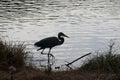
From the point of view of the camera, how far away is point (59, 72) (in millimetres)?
9789

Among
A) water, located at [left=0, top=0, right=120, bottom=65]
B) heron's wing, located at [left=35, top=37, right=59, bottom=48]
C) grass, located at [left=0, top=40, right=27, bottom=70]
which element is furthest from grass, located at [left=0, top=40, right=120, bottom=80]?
water, located at [left=0, top=0, right=120, bottom=65]

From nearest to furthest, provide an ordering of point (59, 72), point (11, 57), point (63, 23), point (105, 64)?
point (59, 72) → point (105, 64) → point (11, 57) → point (63, 23)

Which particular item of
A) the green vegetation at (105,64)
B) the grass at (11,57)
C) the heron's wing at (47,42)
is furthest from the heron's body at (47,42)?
the green vegetation at (105,64)

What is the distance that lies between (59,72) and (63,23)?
1686 cm

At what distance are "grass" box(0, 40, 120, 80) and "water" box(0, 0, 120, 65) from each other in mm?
4153

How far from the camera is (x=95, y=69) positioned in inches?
410

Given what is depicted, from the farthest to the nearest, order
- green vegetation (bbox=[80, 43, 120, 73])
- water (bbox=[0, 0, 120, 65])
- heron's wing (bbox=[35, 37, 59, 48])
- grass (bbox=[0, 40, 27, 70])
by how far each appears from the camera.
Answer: water (bbox=[0, 0, 120, 65]) < heron's wing (bbox=[35, 37, 59, 48]) < grass (bbox=[0, 40, 27, 70]) < green vegetation (bbox=[80, 43, 120, 73])

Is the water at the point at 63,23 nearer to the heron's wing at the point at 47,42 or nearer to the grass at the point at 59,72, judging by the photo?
the heron's wing at the point at 47,42

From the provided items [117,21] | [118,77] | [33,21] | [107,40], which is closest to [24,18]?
[33,21]

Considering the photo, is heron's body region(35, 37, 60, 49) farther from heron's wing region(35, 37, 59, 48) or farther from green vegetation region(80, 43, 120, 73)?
green vegetation region(80, 43, 120, 73)

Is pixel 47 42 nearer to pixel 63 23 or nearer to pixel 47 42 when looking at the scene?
pixel 47 42

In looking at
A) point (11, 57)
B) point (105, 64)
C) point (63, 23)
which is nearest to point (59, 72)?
point (105, 64)

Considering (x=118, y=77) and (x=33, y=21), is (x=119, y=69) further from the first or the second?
(x=33, y=21)

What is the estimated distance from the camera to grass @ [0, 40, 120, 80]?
28.9ft
